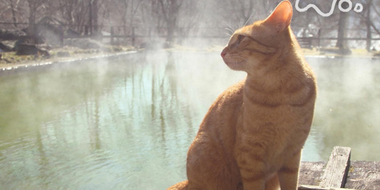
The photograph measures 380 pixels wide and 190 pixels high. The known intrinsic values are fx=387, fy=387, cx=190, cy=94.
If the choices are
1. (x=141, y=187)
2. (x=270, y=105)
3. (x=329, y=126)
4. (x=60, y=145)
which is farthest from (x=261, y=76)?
(x=329, y=126)

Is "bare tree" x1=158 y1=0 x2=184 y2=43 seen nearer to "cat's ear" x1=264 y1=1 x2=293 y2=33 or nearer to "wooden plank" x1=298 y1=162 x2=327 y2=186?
"wooden plank" x1=298 y1=162 x2=327 y2=186

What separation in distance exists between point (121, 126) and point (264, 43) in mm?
3456

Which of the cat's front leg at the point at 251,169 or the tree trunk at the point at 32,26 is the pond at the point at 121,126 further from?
the tree trunk at the point at 32,26

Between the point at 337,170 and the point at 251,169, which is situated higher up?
the point at 251,169

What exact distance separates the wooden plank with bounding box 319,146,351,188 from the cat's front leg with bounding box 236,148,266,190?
676 millimetres

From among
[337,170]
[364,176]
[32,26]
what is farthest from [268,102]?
[32,26]

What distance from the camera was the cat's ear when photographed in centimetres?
158

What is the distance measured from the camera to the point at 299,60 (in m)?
1.63

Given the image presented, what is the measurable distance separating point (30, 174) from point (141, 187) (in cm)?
104

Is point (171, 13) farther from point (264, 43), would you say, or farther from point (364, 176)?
point (264, 43)

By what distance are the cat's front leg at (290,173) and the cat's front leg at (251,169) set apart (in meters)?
0.16

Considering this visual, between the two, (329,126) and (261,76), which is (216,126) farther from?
(329,126)

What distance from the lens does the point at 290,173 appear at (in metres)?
1.75

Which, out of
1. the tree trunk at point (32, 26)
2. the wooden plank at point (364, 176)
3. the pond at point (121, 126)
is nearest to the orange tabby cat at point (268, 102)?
the wooden plank at point (364, 176)
